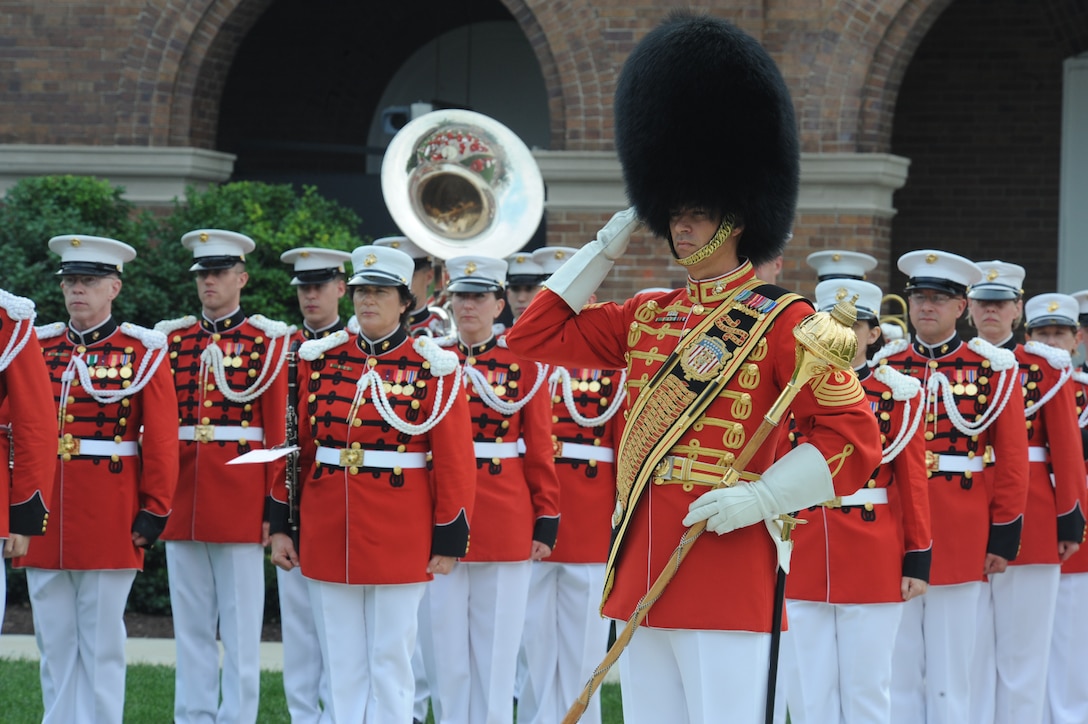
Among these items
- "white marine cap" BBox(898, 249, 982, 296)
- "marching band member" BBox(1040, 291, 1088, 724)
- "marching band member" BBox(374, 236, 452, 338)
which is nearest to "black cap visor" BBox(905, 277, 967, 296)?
"white marine cap" BBox(898, 249, 982, 296)

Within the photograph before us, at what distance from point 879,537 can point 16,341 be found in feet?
10.8

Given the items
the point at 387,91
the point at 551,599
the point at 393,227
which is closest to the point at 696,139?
the point at 551,599

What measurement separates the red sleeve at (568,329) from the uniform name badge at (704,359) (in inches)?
12.7

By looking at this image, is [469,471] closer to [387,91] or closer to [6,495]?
[6,495]

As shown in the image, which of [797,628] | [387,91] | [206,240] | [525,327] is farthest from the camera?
[387,91]

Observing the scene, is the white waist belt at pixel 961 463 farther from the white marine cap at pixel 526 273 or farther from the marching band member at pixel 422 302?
the marching band member at pixel 422 302

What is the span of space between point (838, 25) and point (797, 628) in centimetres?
590

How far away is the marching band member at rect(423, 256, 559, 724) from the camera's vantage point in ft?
21.8

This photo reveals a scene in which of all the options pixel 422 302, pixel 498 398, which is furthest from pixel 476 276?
pixel 422 302

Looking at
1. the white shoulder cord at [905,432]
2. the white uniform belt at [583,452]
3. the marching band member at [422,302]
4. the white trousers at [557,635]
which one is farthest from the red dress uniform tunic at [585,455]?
the white shoulder cord at [905,432]

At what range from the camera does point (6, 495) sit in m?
5.67

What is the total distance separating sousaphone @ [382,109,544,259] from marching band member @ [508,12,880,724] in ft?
16.0

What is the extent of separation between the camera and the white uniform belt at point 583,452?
7.08 metres

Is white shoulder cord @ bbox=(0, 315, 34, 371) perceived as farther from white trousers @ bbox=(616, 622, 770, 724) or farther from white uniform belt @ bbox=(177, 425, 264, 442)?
white trousers @ bbox=(616, 622, 770, 724)
